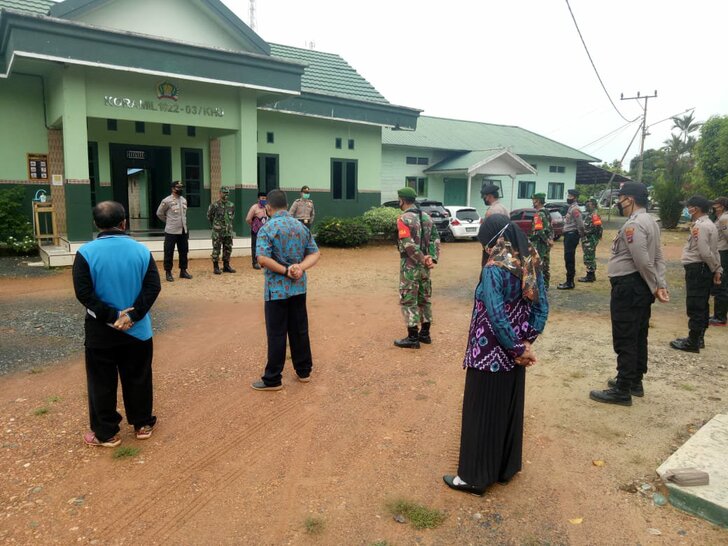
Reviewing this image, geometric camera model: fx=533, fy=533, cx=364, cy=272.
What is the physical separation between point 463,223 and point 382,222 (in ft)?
13.2

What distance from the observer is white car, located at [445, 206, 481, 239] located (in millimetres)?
19547

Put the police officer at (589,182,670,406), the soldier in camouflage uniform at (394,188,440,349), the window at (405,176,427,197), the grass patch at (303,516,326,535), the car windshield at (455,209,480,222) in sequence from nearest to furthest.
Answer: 1. the grass patch at (303,516,326,535)
2. the police officer at (589,182,670,406)
3. the soldier in camouflage uniform at (394,188,440,349)
4. the car windshield at (455,209,480,222)
5. the window at (405,176,427,197)

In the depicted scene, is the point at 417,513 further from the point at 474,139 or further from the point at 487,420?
the point at 474,139

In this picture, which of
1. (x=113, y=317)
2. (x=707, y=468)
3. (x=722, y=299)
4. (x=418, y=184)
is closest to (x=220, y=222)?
(x=113, y=317)

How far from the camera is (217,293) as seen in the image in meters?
9.30

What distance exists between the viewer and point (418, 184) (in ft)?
85.1

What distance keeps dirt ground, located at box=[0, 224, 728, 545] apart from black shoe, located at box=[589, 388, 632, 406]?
0.28 ft

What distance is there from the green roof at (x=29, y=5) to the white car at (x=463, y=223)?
44.8 ft

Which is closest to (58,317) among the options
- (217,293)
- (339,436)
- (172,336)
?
(172,336)

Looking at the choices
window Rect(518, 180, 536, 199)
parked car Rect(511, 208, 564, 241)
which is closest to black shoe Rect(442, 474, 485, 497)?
parked car Rect(511, 208, 564, 241)

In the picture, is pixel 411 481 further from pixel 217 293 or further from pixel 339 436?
pixel 217 293

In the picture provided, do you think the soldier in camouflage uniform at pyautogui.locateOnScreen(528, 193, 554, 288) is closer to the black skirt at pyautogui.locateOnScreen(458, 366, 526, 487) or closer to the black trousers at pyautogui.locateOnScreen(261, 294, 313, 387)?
the black trousers at pyautogui.locateOnScreen(261, 294, 313, 387)

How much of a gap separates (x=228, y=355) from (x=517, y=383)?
3.69m

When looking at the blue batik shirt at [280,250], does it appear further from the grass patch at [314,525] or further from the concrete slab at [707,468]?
the concrete slab at [707,468]
